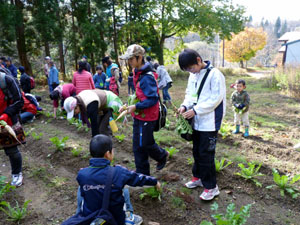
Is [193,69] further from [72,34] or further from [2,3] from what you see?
[72,34]

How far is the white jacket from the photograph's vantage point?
2816 mm

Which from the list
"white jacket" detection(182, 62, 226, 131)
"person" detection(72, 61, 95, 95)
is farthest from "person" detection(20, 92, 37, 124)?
"white jacket" detection(182, 62, 226, 131)

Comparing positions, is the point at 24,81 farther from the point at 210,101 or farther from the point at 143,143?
the point at 210,101

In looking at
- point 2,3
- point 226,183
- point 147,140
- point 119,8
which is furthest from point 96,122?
point 119,8

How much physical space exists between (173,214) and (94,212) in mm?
1361

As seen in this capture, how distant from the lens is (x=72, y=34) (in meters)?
18.1

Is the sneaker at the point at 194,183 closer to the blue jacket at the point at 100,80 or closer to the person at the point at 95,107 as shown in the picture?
the person at the point at 95,107

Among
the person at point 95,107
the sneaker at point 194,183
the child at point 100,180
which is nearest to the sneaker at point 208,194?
the sneaker at point 194,183

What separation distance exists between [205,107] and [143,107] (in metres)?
0.78

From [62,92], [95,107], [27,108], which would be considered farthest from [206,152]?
[27,108]

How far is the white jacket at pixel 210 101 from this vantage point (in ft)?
9.24

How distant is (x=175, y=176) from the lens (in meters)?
3.90

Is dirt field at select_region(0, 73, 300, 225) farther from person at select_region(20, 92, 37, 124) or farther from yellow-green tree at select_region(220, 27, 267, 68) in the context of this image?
yellow-green tree at select_region(220, 27, 267, 68)

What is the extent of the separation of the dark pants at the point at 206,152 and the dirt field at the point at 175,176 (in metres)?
0.38
